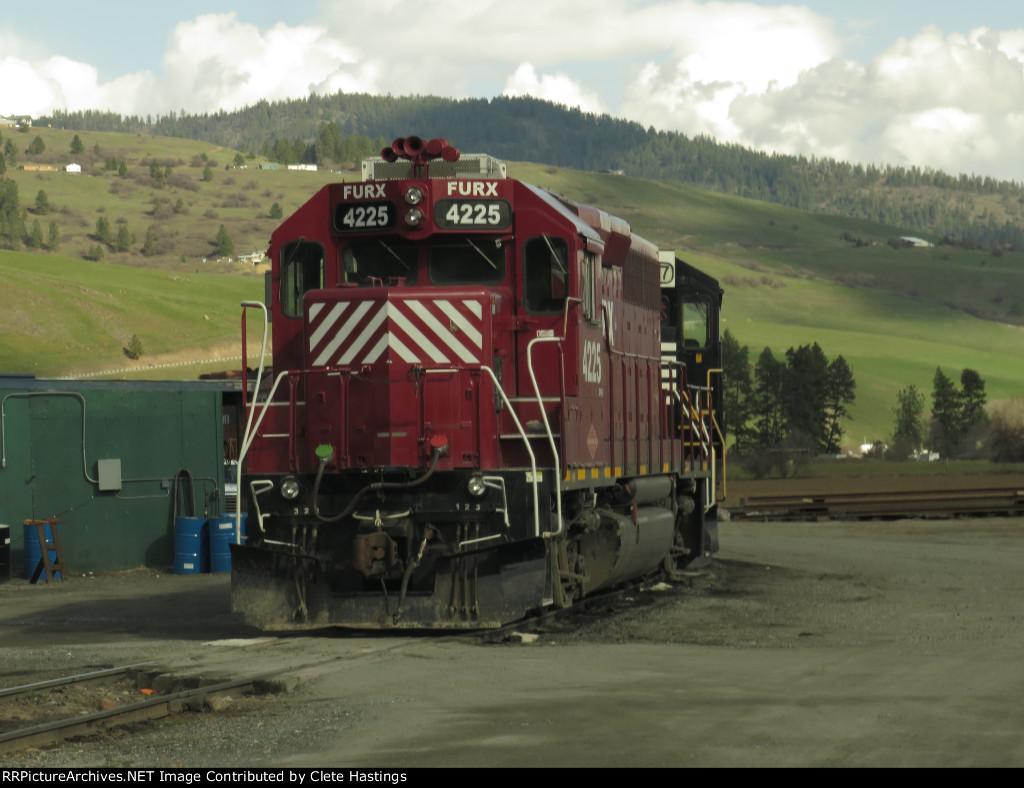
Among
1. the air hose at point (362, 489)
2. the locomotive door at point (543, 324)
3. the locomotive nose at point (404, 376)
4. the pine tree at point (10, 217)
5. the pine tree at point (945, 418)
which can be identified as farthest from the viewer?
the pine tree at point (10, 217)

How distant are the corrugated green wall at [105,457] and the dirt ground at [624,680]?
355cm

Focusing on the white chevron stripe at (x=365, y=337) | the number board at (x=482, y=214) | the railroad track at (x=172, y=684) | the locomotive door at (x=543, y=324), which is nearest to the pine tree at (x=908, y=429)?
the locomotive door at (x=543, y=324)

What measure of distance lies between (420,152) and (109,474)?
11.7 m

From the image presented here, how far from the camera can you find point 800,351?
107062 millimetres

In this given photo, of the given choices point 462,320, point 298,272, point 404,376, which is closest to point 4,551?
point 298,272

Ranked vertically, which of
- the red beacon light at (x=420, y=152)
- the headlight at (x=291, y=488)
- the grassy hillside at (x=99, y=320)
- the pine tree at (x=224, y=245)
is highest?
the pine tree at (x=224, y=245)

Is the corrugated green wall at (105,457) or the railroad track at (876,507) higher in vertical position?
the corrugated green wall at (105,457)

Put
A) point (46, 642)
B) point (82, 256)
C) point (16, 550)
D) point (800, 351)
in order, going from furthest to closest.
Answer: point (82, 256)
point (800, 351)
point (16, 550)
point (46, 642)

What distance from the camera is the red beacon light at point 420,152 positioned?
14.1m

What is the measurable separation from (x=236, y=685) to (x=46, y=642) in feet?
15.7

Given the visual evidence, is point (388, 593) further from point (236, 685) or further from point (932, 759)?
point (932, 759)

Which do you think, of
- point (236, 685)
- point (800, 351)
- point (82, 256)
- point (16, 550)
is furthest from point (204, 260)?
point (236, 685)

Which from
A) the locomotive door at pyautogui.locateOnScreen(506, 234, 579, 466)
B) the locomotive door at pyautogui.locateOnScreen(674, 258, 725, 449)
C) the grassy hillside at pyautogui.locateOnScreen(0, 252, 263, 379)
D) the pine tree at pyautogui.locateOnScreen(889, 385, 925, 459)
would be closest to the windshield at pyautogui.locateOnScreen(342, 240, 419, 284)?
the locomotive door at pyautogui.locateOnScreen(506, 234, 579, 466)

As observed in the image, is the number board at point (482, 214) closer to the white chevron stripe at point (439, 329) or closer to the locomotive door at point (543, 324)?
the locomotive door at point (543, 324)
